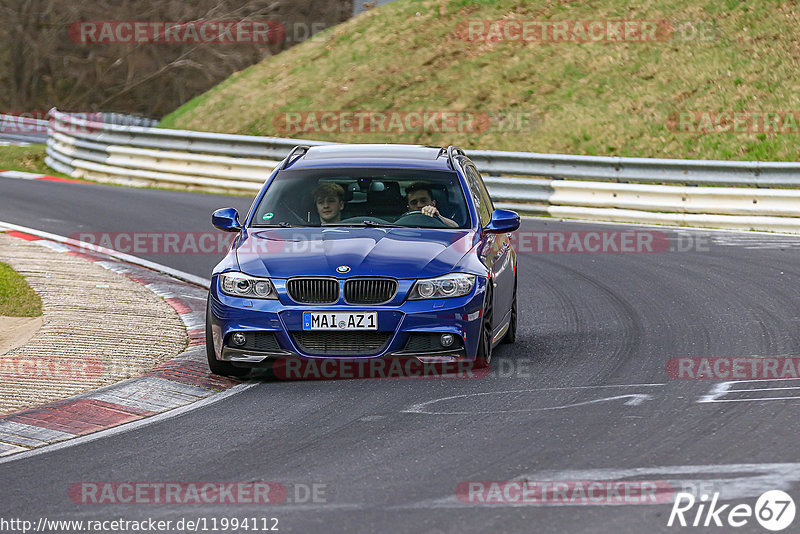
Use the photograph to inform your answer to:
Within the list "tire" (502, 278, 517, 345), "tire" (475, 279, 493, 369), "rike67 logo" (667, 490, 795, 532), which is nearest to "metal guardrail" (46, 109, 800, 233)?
"tire" (502, 278, 517, 345)

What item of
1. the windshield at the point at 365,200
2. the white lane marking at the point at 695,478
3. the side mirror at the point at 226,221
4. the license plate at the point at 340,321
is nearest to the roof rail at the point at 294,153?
the windshield at the point at 365,200

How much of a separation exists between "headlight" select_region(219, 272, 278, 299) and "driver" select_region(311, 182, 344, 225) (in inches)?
46.0

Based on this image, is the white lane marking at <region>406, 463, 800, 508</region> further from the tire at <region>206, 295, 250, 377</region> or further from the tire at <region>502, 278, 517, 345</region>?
the tire at <region>502, 278, 517, 345</region>

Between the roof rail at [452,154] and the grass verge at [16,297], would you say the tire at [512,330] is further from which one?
the grass verge at [16,297]

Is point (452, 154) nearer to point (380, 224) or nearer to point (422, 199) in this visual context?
point (422, 199)

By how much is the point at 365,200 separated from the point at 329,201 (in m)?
0.29

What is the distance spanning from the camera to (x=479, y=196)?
10.6 meters

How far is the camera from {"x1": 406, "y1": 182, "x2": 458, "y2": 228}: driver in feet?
32.5

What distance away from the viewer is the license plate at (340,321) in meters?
8.59

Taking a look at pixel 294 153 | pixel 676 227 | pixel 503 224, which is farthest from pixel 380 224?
pixel 676 227

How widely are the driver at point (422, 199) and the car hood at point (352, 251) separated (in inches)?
10.1

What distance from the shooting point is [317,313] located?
339 inches

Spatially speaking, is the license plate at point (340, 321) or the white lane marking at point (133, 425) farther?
the license plate at point (340, 321)

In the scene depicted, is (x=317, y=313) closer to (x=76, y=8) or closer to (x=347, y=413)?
(x=347, y=413)
